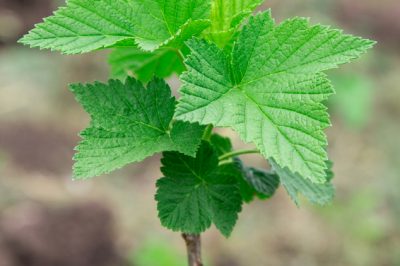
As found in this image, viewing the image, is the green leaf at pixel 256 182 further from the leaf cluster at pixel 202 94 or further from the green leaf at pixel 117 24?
the green leaf at pixel 117 24

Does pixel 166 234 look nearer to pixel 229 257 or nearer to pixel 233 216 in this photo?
pixel 229 257

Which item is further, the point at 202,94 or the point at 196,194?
the point at 196,194

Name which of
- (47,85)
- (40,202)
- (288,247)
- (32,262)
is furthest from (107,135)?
(47,85)

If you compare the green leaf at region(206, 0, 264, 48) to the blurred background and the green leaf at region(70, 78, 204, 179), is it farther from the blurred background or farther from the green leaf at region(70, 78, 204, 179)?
the blurred background

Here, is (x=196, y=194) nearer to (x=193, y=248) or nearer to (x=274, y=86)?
(x=193, y=248)

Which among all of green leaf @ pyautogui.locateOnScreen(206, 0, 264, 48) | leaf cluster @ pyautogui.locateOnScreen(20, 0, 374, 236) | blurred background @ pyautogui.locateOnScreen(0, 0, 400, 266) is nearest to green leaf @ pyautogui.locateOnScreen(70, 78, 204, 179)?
leaf cluster @ pyautogui.locateOnScreen(20, 0, 374, 236)

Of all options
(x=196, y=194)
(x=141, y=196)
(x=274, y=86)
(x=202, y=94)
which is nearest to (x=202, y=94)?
(x=202, y=94)
